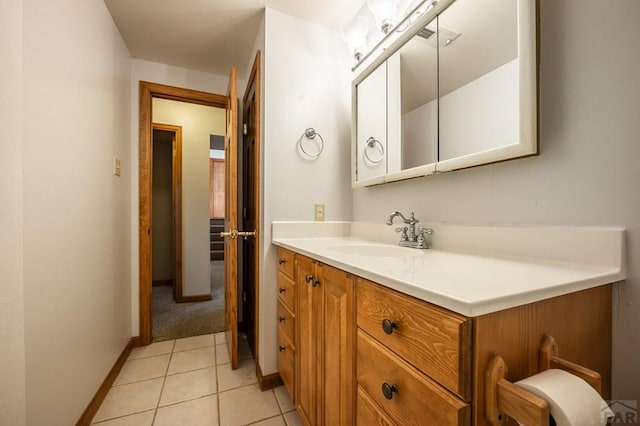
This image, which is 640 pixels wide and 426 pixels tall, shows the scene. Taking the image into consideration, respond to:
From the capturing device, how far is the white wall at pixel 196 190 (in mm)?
3061

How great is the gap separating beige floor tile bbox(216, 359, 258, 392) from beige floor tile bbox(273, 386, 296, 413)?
185 mm

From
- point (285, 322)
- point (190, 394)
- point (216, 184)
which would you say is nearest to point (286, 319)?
point (285, 322)

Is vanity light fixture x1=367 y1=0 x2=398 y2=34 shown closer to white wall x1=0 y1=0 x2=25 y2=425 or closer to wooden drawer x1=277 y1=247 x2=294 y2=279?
wooden drawer x1=277 y1=247 x2=294 y2=279

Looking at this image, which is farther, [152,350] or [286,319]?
[152,350]

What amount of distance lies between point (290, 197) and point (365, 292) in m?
0.98

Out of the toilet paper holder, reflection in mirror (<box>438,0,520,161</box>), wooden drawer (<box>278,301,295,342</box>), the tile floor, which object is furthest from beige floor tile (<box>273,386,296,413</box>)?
reflection in mirror (<box>438,0,520,161</box>)

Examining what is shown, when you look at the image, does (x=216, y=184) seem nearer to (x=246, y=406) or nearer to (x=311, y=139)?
(x=311, y=139)

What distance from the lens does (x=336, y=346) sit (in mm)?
872

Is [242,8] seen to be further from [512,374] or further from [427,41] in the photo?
[512,374]

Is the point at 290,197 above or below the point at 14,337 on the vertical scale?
above

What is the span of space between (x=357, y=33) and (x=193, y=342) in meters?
2.53

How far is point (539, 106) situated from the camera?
0.78 m

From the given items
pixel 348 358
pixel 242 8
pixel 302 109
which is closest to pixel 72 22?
pixel 242 8

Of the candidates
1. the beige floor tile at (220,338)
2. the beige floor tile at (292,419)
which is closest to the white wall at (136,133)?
the beige floor tile at (220,338)
